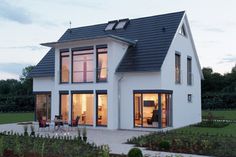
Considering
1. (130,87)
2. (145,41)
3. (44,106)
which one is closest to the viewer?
(130,87)

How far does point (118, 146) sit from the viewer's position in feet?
44.1

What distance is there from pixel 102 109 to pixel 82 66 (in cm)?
344

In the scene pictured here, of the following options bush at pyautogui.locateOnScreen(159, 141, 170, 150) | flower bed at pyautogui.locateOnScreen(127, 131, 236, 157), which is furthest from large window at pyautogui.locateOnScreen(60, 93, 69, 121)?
bush at pyautogui.locateOnScreen(159, 141, 170, 150)

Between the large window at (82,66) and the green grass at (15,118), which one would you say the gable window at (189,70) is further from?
the green grass at (15,118)

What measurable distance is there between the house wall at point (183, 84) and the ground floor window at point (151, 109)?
0.77 metres

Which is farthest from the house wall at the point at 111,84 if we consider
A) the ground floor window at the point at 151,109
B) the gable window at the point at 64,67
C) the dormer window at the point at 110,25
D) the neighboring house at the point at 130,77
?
the dormer window at the point at 110,25

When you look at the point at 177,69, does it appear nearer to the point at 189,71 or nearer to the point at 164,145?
the point at 189,71

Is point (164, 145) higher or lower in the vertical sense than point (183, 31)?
lower

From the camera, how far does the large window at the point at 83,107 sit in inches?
866

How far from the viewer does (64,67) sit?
23328mm

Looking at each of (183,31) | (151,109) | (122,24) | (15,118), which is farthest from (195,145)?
(15,118)

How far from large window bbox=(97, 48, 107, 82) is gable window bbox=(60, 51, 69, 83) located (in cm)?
266

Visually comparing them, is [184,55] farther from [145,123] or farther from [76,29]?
[76,29]

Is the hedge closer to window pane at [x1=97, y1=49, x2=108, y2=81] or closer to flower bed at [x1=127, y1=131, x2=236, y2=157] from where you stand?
window pane at [x1=97, y1=49, x2=108, y2=81]
